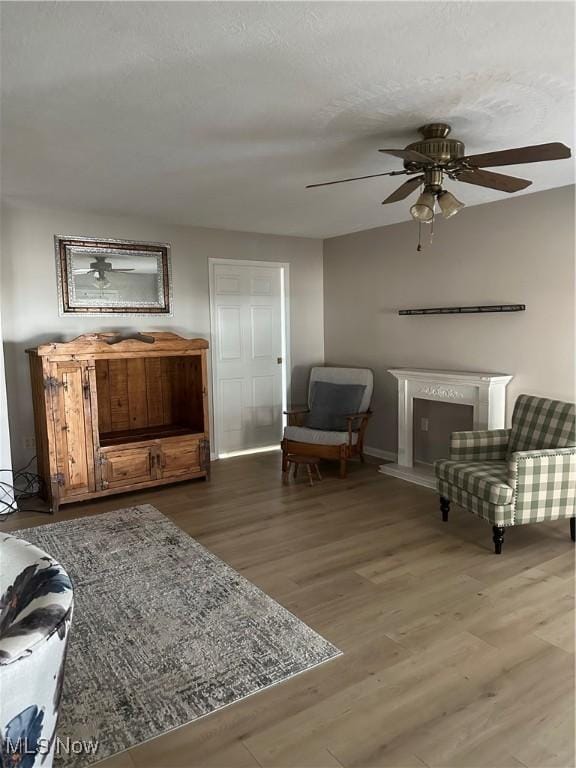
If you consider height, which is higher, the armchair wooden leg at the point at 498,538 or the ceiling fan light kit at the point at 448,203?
the ceiling fan light kit at the point at 448,203

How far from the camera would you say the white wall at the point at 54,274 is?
4.43 m

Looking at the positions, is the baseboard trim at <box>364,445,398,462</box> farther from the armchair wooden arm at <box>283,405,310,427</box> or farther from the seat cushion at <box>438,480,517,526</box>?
the seat cushion at <box>438,480,517,526</box>

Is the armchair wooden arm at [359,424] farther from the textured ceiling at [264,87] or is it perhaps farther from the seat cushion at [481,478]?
the textured ceiling at [264,87]

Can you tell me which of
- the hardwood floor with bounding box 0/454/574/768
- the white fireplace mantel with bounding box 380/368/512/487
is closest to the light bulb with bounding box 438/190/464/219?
the white fireplace mantel with bounding box 380/368/512/487

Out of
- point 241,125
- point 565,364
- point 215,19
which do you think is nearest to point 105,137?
point 241,125

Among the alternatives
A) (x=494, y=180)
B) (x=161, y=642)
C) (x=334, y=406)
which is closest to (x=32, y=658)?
(x=161, y=642)

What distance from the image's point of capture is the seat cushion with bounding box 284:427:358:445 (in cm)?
489

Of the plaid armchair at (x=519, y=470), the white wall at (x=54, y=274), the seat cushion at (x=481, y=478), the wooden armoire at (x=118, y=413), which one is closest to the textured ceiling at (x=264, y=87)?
the white wall at (x=54, y=274)

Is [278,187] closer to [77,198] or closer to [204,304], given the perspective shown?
[77,198]

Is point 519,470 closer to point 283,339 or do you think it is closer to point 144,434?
point 144,434

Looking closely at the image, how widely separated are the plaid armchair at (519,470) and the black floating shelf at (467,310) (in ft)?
2.48

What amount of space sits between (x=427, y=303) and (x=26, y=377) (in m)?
3.63

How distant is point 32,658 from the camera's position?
1.14 meters

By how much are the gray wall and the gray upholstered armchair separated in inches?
14.6
